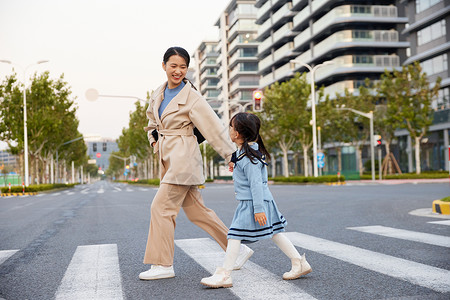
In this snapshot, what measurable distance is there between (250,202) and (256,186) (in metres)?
0.17

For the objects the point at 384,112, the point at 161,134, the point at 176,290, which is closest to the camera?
the point at 176,290

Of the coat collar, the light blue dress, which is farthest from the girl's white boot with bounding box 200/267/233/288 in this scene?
the coat collar


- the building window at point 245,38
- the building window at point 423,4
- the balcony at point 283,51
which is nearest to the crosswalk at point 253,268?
the building window at point 423,4

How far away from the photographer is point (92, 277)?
15.0 ft

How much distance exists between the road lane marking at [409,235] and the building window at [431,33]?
38.2 meters

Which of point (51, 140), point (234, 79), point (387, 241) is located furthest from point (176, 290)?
point (234, 79)

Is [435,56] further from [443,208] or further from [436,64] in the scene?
[443,208]

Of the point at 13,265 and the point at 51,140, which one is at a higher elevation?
the point at 51,140

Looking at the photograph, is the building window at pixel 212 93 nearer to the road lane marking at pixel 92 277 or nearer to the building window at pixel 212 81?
the building window at pixel 212 81

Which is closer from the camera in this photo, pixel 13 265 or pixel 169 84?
pixel 169 84

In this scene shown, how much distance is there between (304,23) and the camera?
5838cm

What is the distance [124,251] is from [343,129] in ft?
137

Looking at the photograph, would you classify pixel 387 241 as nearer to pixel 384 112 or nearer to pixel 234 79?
pixel 384 112

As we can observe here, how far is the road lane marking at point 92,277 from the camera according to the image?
3926mm
